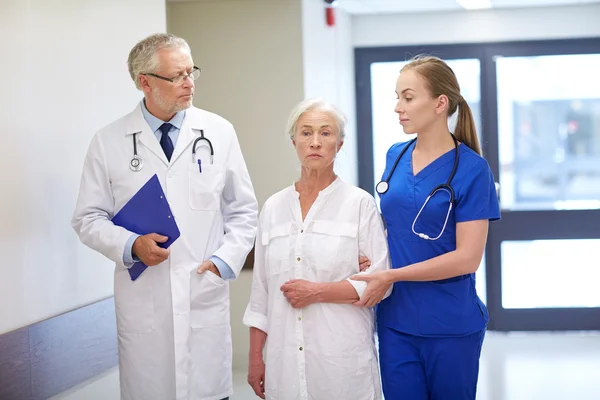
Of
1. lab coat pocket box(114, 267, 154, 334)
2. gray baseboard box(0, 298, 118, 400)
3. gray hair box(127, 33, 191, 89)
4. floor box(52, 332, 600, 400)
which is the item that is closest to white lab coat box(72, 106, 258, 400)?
lab coat pocket box(114, 267, 154, 334)

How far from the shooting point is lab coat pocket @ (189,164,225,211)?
8.39ft

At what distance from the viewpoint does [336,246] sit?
7.36 feet

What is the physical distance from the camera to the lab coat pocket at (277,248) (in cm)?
227

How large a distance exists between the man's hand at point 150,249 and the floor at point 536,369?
45.8 inches

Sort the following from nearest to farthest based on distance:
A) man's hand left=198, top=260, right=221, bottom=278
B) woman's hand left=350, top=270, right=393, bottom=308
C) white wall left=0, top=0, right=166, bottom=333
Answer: woman's hand left=350, top=270, right=393, bottom=308 → man's hand left=198, top=260, right=221, bottom=278 → white wall left=0, top=0, right=166, bottom=333

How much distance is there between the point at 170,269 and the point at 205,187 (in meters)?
0.28

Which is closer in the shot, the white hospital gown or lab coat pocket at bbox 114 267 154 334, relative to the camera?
the white hospital gown

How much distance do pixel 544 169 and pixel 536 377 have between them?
6.08 ft

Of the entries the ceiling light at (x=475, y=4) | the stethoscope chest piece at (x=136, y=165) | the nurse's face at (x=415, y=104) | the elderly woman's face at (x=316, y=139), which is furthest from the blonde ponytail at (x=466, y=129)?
the ceiling light at (x=475, y=4)

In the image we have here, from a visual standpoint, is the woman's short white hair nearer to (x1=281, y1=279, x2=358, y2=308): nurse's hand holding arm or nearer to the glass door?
(x1=281, y1=279, x2=358, y2=308): nurse's hand holding arm

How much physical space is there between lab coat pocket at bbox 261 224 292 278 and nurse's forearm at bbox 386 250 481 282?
0.97ft

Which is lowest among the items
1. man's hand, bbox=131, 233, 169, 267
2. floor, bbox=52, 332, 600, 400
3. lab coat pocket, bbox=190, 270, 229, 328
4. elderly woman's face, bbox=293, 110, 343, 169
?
floor, bbox=52, 332, 600, 400

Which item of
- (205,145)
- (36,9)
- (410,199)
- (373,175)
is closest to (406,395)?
(410,199)

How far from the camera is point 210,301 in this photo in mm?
2561
